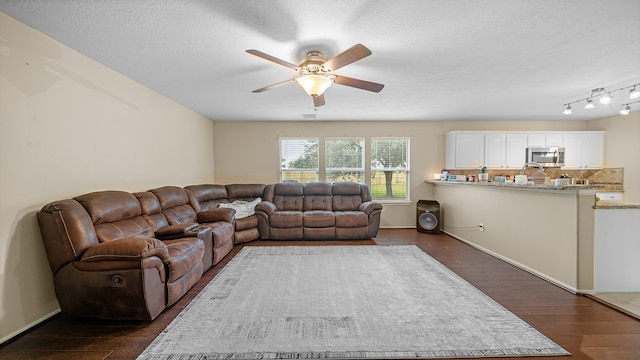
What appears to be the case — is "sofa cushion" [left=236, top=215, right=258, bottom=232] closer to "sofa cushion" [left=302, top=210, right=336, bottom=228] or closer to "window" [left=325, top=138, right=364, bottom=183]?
"sofa cushion" [left=302, top=210, right=336, bottom=228]

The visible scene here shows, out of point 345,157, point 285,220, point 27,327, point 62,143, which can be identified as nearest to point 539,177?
point 345,157

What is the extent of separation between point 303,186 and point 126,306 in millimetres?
3833

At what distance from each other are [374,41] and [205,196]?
12.6 ft

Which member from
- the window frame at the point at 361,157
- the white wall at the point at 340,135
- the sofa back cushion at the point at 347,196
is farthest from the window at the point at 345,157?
the sofa back cushion at the point at 347,196

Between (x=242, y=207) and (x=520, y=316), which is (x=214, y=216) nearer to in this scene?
(x=242, y=207)

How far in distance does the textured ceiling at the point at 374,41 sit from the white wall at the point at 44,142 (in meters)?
0.20

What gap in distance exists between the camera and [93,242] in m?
2.25

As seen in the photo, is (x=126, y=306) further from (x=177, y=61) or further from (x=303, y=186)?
(x=303, y=186)

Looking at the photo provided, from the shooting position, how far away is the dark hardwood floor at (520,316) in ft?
6.02

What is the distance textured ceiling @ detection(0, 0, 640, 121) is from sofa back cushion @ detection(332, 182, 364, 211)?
7.05 feet

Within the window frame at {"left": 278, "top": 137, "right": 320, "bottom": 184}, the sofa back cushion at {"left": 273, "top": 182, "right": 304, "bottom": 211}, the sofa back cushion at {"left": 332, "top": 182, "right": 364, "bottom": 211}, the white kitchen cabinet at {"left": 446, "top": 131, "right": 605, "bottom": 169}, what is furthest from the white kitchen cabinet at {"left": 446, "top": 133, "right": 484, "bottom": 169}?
the sofa back cushion at {"left": 273, "top": 182, "right": 304, "bottom": 211}

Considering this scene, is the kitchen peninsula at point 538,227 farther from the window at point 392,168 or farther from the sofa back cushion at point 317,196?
the sofa back cushion at point 317,196

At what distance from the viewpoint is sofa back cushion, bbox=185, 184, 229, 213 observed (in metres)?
4.24

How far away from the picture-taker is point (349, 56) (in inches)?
85.7
